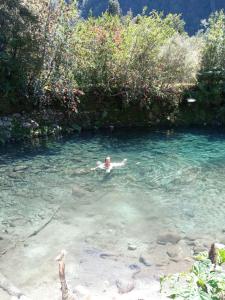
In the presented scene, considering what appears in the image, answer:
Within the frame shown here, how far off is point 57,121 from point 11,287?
21.4 metres

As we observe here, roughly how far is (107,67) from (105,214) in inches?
734

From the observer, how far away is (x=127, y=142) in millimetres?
30391

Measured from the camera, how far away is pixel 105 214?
705 inches

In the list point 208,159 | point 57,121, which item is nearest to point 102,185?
point 208,159

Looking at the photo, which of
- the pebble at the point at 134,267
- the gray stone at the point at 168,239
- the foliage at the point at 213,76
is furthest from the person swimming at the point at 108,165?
the foliage at the point at 213,76

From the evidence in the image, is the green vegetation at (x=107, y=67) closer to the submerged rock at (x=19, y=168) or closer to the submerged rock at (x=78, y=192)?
the submerged rock at (x=19, y=168)

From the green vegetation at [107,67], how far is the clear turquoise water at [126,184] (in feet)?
13.8

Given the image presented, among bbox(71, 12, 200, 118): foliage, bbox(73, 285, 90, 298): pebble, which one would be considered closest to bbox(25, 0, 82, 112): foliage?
bbox(71, 12, 200, 118): foliage

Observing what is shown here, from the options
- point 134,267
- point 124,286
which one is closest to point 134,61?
point 134,267

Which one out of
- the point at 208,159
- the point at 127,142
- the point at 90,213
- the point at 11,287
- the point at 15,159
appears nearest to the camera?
the point at 11,287

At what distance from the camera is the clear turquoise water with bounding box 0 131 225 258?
683 inches

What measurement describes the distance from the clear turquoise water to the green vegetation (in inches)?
166

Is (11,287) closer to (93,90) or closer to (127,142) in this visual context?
(127,142)

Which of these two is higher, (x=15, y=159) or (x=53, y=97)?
(x=53, y=97)
